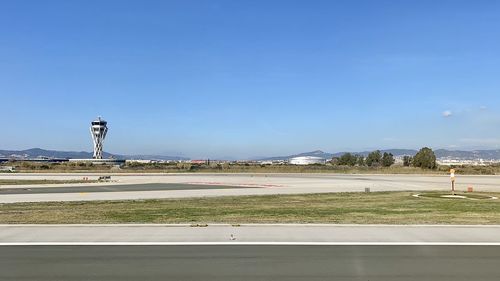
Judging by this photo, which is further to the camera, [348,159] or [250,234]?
[348,159]

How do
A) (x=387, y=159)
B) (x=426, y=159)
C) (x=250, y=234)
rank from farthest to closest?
1. (x=387, y=159)
2. (x=426, y=159)
3. (x=250, y=234)

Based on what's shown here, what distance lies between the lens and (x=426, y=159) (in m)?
99.7

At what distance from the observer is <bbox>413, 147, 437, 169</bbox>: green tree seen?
9881 centimetres

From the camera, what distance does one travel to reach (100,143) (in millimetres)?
181125

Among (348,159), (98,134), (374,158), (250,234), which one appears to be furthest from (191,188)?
(98,134)
